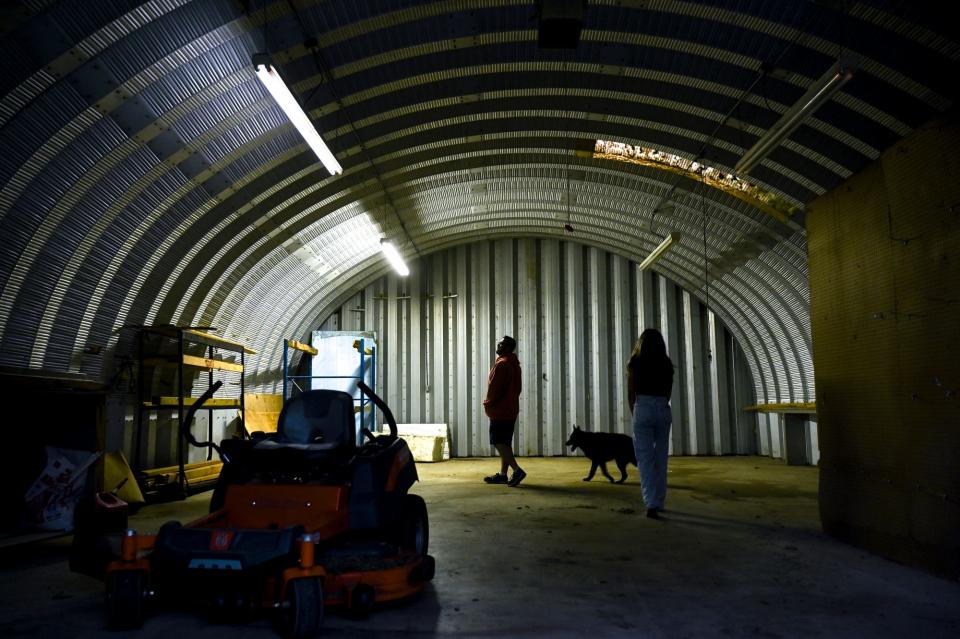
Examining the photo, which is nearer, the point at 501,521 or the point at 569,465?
the point at 501,521

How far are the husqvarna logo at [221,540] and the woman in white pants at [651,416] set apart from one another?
4073 mm

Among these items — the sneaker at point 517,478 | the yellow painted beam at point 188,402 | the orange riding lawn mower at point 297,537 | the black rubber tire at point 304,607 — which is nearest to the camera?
the black rubber tire at point 304,607

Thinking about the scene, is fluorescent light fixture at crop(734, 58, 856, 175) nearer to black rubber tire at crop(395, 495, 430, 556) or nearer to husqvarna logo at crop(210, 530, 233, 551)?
black rubber tire at crop(395, 495, 430, 556)

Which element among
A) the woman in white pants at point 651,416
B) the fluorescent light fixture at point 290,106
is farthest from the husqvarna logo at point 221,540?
the woman in white pants at point 651,416

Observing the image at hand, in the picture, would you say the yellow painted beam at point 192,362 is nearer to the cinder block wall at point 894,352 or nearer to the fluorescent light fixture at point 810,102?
the fluorescent light fixture at point 810,102

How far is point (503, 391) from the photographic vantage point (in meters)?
9.05

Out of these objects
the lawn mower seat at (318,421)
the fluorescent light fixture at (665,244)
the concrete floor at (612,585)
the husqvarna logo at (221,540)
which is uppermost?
the fluorescent light fixture at (665,244)

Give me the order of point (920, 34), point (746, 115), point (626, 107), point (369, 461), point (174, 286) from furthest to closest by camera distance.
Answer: point (174, 286)
point (626, 107)
point (746, 115)
point (920, 34)
point (369, 461)

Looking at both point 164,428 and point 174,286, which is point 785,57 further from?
point 164,428

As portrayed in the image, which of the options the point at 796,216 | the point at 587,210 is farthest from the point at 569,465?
the point at 796,216

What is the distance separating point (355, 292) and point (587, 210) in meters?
5.42

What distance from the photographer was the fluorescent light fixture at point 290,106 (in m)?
5.20

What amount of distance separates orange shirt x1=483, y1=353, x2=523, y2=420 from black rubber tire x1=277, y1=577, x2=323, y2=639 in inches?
241

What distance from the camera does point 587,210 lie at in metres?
12.1
